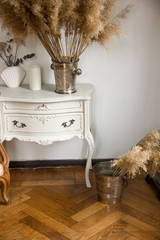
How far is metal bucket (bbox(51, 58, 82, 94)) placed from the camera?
2.74 m

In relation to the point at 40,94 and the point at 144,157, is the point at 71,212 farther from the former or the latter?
the point at 40,94

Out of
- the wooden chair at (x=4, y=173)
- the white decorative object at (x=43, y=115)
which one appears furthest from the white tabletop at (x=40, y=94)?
the wooden chair at (x=4, y=173)

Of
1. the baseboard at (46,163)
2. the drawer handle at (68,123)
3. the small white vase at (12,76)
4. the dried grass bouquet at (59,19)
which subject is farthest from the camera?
the baseboard at (46,163)

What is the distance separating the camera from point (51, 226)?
254cm

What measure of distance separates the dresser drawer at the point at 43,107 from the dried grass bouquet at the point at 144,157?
56cm

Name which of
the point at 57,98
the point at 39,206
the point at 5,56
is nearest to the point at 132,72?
the point at 57,98

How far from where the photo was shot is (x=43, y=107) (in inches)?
108

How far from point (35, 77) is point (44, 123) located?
1.33ft

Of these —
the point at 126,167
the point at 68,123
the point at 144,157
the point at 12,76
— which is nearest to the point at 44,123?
the point at 68,123

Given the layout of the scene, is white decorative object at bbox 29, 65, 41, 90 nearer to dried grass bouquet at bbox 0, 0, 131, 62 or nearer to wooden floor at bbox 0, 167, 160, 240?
dried grass bouquet at bbox 0, 0, 131, 62

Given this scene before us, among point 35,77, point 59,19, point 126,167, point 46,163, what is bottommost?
point 46,163

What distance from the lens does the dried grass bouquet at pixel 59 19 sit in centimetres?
240

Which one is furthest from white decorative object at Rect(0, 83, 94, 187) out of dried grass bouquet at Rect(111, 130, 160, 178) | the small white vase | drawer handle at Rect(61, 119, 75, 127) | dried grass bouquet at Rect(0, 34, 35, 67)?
dried grass bouquet at Rect(111, 130, 160, 178)

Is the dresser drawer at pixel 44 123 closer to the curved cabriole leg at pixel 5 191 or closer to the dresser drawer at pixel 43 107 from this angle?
the dresser drawer at pixel 43 107
